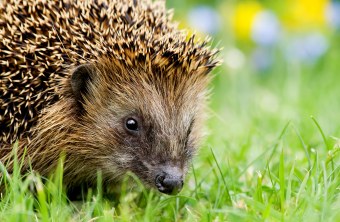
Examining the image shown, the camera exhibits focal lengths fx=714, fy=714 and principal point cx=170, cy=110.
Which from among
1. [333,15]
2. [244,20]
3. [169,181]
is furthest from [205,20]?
[169,181]

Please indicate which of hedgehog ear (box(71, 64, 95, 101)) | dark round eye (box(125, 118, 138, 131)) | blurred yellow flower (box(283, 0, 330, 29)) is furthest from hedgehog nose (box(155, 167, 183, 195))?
blurred yellow flower (box(283, 0, 330, 29))

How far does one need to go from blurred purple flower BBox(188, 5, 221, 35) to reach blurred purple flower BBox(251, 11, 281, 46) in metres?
0.40

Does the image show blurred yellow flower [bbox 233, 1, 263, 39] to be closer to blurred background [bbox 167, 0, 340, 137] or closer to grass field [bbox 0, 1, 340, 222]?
blurred background [bbox 167, 0, 340, 137]

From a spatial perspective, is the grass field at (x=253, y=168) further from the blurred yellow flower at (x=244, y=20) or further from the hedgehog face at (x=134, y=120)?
the blurred yellow flower at (x=244, y=20)

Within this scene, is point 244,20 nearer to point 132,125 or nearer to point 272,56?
point 272,56

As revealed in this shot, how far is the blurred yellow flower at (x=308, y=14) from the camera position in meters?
7.73

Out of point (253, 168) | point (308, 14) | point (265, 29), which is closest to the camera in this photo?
point (253, 168)

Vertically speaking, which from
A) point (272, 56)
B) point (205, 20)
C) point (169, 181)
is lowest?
point (169, 181)

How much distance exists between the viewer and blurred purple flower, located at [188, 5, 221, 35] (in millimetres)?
7449

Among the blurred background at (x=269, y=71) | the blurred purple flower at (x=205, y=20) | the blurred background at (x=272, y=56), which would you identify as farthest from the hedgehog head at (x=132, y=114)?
the blurred purple flower at (x=205, y=20)

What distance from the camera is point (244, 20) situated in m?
7.92

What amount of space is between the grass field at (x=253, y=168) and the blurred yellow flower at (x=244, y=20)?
708 mm

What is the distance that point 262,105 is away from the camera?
5969mm

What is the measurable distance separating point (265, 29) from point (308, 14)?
68 cm
